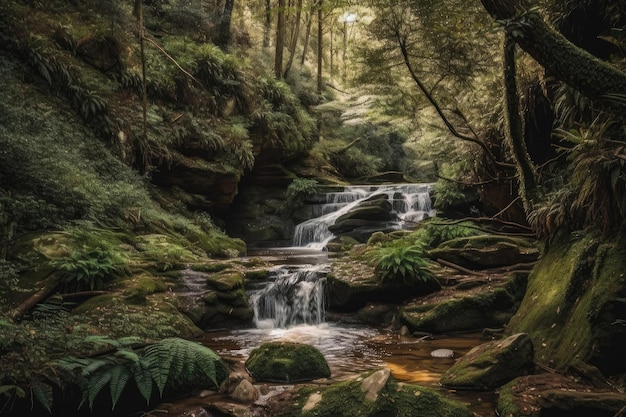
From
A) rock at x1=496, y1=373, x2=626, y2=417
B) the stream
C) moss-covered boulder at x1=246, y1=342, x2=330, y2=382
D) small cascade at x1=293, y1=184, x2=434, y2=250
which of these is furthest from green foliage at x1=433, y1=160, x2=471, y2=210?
rock at x1=496, y1=373, x2=626, y2=417

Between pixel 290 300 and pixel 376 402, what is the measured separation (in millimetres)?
5050

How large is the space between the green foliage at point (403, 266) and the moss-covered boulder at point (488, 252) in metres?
0.89

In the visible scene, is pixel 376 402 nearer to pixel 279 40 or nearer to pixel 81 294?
pixel 81 294

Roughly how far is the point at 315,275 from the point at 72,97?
7623 mm

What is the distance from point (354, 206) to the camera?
16.4m

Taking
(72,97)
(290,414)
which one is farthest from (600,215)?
(72,97)

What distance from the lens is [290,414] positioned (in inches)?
157

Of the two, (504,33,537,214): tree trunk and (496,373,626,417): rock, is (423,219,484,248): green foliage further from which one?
(496,373,626,417): rock

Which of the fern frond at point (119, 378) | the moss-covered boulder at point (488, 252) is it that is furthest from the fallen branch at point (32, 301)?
the moss-covered boulder at point (488, 252)

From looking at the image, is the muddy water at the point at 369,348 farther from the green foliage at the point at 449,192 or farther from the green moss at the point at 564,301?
the green foliage at the point at 449,192

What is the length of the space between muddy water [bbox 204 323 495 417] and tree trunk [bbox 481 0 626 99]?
3.11 metres

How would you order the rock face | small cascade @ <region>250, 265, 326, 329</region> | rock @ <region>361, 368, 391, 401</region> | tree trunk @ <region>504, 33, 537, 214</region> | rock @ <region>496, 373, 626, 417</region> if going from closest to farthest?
rock @ <region>496, 373, 626, 417</region> < rock @ <region>361, 368, 391, 401</region> < tree trunk @ <region>504, 33, 537, 214</region> < small cascade @ <region>250, 265, 326, 329</region> < the rock face

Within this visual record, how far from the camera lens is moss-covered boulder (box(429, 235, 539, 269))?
8.52 meters

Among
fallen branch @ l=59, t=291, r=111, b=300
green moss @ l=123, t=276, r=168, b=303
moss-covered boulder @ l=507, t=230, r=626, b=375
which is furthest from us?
green moss @ l=123, t=276, r=168, b=303
